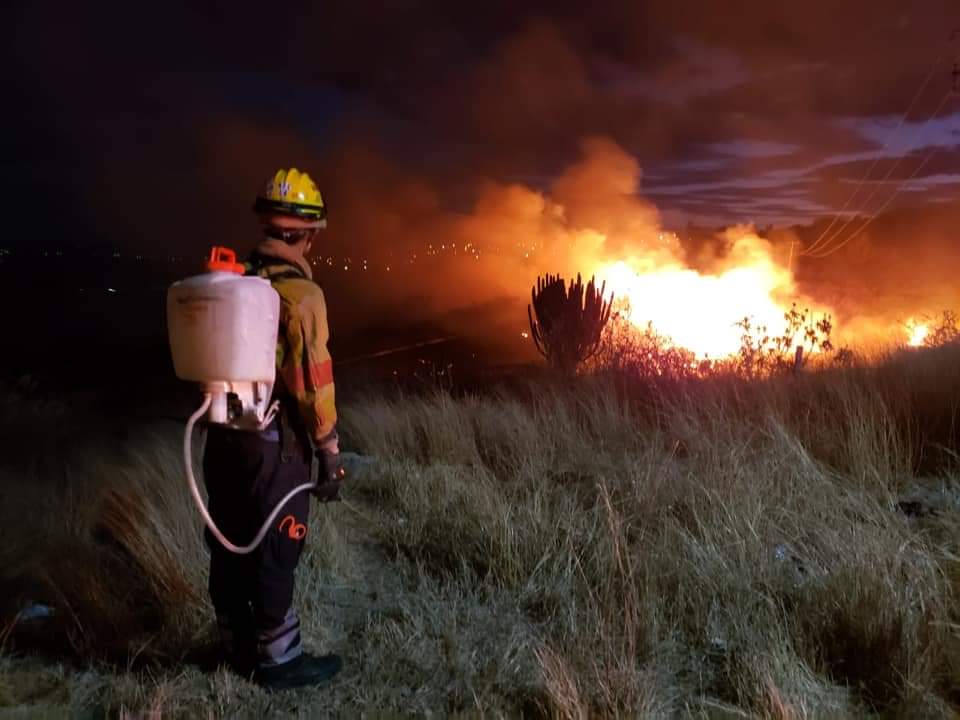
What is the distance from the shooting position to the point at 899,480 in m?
4.89

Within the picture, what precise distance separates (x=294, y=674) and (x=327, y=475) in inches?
31.0

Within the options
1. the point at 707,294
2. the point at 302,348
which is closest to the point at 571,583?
the point at 302,348

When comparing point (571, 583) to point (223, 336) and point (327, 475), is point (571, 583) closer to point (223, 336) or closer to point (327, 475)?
point (327, 475)

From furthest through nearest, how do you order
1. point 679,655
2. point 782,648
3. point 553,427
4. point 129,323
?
point 129,323 → point 553,427 → point 679,655 → point 782,648

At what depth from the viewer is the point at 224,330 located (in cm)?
249

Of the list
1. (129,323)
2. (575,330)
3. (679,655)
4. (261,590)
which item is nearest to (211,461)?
(261,590)

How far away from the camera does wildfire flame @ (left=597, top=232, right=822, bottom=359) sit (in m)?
19.0

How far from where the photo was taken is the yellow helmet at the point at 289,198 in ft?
9.52

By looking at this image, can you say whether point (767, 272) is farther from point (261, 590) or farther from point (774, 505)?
point (261, 590)

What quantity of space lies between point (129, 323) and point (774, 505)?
3034cm

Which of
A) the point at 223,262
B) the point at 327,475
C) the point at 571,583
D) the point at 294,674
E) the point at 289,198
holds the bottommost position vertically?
the point at 294,674

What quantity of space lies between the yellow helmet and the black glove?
0.94 metres

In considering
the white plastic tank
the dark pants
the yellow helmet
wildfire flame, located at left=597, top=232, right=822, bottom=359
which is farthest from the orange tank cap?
wildfire flame, located at left=597, top=232, right=822, bottom=359

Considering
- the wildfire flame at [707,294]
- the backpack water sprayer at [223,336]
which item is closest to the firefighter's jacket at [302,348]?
the backpack water sprayer at [223,336]
